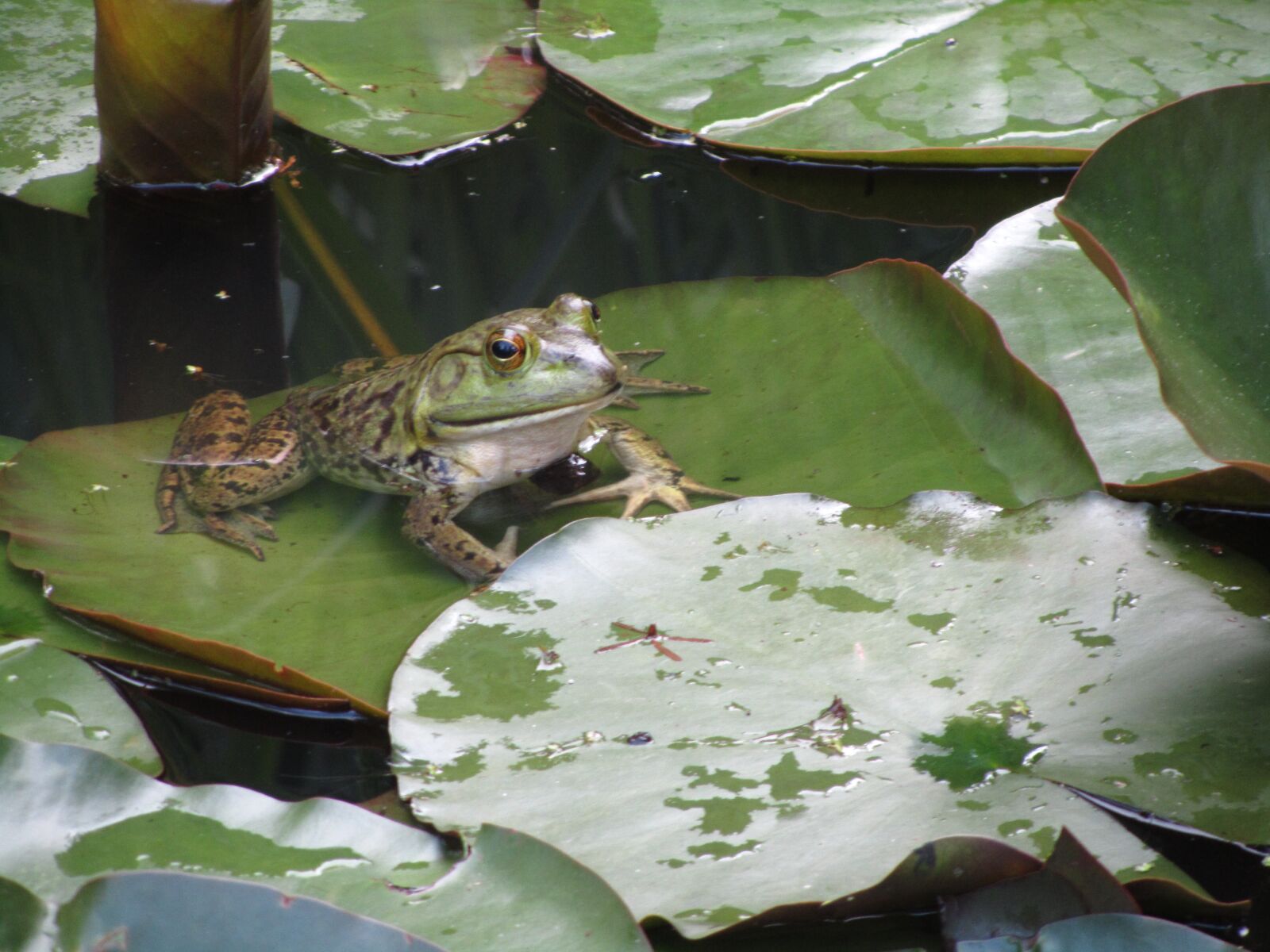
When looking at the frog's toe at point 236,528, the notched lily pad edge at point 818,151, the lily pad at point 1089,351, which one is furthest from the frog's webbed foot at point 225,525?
the notched lily pad edge at point 818,151

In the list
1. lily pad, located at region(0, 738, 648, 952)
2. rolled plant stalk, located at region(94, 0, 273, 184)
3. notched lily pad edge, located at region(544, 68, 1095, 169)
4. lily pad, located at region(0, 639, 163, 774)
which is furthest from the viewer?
notched lily pad edge, located at region(544, 68, 1095, 169)

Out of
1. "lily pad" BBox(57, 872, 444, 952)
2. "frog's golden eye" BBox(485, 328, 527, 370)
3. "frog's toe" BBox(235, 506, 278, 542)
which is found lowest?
"frog's toe" BBox(235, 506, 278, 542)

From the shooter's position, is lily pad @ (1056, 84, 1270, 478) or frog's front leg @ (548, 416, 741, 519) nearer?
lily pad @ (1056, 84, 1270, 478)

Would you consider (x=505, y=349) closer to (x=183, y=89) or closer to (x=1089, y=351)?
(x=1089, y=351)

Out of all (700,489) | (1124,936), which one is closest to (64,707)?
(700,489)

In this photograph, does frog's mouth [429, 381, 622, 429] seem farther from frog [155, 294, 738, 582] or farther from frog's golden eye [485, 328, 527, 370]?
frog's golden eye [485, 328, 527, 370]

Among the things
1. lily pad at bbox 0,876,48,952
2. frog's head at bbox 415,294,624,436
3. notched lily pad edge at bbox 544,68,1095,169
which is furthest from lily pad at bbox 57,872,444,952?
notched lily pad edge at bbox 544,68,1095,169
